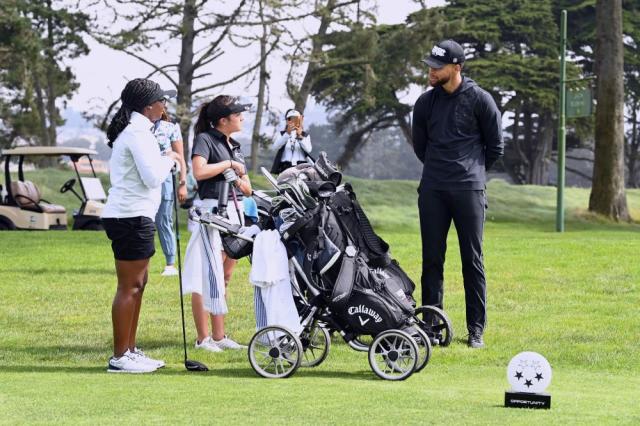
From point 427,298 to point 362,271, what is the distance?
162 centimetres

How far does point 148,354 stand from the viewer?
29.1 feet

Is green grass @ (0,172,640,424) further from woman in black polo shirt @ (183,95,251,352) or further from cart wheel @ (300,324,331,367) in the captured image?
woman in black polo shirt @ (183,95,251,352)

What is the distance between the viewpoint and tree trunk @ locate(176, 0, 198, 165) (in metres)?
34.6

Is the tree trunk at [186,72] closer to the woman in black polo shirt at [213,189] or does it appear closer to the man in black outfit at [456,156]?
the man in black outfit at [456,156]

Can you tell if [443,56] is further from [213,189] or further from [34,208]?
[34,208]

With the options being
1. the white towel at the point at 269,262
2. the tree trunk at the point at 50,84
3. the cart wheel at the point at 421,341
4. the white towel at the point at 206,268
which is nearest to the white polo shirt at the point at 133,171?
the white towel at the point at 269,262

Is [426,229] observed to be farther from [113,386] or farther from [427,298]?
[113,386]

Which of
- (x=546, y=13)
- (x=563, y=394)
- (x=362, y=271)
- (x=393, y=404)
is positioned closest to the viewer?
(x=393, y=404)

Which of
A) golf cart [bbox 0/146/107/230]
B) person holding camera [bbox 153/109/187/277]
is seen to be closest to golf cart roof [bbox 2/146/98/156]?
golf cart [bbox 0/146/107/230]

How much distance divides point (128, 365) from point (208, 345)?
1118 mm

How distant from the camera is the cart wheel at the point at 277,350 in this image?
754 centimetres

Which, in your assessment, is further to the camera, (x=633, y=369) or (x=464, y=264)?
(x=464, y=264)

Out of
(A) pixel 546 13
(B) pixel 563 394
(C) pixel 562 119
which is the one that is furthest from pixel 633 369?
(A) pixel 546 13

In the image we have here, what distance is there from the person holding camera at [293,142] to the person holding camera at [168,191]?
1.76 metres
